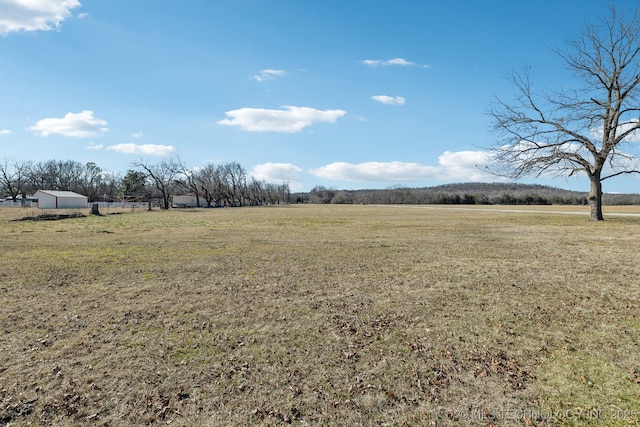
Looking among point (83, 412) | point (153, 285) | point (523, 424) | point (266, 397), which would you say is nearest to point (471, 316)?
point (523, 424)

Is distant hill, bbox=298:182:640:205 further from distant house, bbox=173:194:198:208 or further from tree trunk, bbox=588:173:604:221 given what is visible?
tree trunk, bbox=588:173:604:221

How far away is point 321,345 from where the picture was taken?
421 cm

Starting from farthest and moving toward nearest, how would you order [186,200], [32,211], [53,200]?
[186,200] → [53,200] → [32,211]

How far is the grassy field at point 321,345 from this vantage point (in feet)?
9.83

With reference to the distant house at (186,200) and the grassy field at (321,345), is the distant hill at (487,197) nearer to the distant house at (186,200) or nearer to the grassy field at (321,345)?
the distant house at (186,200)

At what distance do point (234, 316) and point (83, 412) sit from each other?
235 cm

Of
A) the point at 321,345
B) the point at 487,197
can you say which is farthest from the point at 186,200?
the point at 321,345

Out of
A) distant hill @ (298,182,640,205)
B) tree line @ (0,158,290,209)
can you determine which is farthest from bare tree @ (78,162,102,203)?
distant hill @ (298,182,640,205)

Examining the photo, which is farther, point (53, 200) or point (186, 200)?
point (186, 200)

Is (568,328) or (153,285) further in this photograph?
(153,285)

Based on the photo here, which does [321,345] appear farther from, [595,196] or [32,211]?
[32,211]

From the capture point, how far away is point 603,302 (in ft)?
18.8

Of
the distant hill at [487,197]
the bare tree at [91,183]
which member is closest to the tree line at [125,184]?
the bare tree at [91,183]

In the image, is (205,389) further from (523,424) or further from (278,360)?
(523,424)
